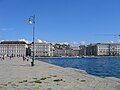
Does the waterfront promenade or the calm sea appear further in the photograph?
the calm sea

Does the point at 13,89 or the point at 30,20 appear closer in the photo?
the point at 13,89

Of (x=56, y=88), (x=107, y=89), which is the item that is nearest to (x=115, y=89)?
(x=107, y=89)

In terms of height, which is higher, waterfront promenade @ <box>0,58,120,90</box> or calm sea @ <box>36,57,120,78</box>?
waterfront promenade @ <box>0,58,120,90</box>

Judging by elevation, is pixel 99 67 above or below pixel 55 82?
below

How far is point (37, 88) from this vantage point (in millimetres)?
14570

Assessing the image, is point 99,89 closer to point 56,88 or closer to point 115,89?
point 115,89

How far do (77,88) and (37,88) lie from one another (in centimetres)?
191

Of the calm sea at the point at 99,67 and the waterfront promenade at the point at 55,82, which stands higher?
the waterfront promenade at the point at 55,82

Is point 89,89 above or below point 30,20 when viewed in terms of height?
below

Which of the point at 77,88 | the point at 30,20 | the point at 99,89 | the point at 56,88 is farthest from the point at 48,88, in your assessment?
the point at 30,20

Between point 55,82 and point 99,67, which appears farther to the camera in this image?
point 99,67

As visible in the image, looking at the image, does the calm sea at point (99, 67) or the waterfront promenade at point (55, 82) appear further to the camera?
the calm sea at point (99, 67)

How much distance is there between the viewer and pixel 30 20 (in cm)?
4084

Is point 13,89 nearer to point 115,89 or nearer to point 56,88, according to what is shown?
point 56,88
